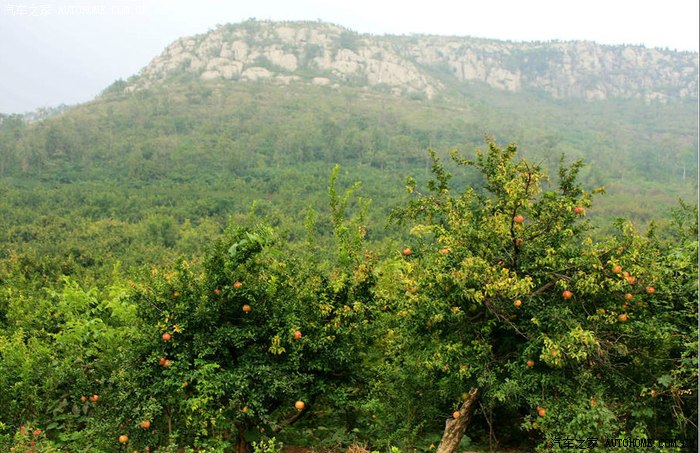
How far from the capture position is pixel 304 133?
7644cm

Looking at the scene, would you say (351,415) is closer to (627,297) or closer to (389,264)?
(389,264)

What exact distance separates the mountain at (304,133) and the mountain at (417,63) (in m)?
0.49

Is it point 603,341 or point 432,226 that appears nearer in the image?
point 603,341

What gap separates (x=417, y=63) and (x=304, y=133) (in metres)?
76.5

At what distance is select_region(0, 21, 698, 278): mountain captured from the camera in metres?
42.3

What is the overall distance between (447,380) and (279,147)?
68.8 meters

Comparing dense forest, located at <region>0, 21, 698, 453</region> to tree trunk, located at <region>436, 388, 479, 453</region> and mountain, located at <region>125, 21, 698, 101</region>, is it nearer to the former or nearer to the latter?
tree trunk, located at <region>436, 388, 479, 453</region>

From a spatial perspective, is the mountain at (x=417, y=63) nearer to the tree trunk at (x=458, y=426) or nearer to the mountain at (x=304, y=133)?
the mountain at (x=304, y=133)

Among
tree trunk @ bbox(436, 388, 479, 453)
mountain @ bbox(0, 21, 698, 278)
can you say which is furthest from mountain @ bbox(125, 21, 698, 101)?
tree trunk @ bbox(436, 388, 479, 453)

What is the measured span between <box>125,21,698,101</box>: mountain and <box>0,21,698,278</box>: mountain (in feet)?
1.62

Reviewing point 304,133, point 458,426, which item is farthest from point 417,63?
point 458,426

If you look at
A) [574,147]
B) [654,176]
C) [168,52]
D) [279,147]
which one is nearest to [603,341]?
[279,147]

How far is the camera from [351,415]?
6773mm

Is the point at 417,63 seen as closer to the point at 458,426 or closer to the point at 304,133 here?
A: the point at 304,133
